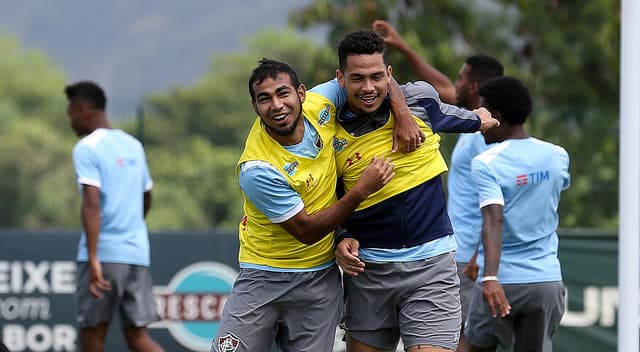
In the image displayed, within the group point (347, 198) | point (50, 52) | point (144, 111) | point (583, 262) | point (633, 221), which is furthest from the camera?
point (50, 52)

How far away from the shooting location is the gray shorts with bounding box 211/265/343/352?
6.35 metres

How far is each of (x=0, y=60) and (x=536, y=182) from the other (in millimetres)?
25776

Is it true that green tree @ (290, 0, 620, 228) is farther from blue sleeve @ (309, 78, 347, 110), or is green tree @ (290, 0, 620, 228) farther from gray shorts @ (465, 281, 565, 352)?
blue sleeve @ (309, 78, 347, 110)

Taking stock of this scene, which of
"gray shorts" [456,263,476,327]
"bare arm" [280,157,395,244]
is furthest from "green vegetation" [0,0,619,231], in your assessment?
"bare arm" [280,157,395,244]

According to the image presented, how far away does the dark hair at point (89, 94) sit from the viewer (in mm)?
9414

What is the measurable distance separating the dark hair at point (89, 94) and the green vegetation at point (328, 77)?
10.9 ft

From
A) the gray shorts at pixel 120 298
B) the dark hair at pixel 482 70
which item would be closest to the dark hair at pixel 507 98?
the dark hair at pixel 482 70

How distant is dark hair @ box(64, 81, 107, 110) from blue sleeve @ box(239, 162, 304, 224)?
11.9 ft

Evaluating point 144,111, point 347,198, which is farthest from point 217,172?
point 347,198

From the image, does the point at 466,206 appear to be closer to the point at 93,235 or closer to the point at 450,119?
the point at 450,119

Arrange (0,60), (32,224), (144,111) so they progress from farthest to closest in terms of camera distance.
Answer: (0,60) → (32,224) → (144,111)

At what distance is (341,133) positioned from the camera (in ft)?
20.8

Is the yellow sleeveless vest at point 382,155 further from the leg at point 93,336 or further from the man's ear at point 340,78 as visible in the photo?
the leg at point 93,336

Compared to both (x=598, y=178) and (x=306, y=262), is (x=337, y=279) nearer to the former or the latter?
(x=306, y=262)
